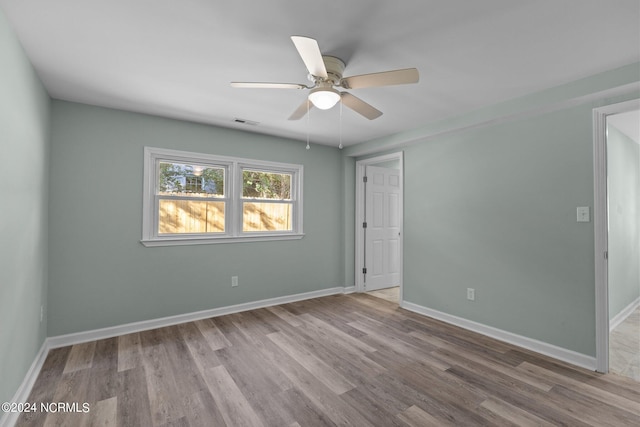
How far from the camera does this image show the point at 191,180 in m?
3.66

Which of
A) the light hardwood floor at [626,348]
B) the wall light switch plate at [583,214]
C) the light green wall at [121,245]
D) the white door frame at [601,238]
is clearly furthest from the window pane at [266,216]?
the light hardwood floor at [626,348]

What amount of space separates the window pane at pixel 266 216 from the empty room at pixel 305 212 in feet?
0.08

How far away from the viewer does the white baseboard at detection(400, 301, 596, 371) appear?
2525 mm

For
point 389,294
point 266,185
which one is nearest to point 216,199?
point 266,185

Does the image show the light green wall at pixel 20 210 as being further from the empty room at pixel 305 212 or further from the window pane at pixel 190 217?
the window pane at pixel 190 217

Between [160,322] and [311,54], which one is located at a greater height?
[311,54]

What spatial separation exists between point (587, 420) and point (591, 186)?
1.75 m

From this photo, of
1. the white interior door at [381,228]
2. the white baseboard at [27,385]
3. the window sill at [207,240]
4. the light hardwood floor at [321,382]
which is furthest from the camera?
the white interior door at [381,228]

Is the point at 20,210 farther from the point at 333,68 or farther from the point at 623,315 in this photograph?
the point at 623,315

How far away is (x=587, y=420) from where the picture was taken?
1851 mm

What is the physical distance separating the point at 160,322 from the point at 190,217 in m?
1.23

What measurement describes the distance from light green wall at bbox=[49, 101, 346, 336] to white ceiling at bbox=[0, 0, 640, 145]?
0.43 m

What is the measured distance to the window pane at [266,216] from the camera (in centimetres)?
410

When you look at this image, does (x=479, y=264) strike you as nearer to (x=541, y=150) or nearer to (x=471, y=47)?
(x=541, y=150)
